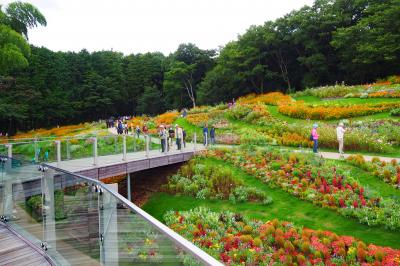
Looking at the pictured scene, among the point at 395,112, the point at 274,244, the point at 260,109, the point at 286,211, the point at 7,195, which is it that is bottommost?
the point at 274,244

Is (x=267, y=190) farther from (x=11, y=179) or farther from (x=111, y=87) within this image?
(x=111, y=87)

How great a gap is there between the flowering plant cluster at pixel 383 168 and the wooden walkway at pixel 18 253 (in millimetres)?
11824

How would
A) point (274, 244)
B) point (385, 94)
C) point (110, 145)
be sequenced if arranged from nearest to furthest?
point (274, 244) < point (110, 145) < point (385, 94)

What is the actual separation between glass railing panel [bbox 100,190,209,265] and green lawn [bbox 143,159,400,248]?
8774 millimetres

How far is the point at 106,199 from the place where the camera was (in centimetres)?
362

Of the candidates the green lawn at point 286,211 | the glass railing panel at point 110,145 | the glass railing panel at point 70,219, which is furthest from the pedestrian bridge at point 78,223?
the glass railing panel at point 110,145

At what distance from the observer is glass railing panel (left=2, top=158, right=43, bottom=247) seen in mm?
5453

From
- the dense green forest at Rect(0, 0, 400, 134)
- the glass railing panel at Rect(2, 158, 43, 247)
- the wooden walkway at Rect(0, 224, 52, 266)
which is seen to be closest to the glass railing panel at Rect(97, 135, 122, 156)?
the dense green forest at Rect(0, 0, 400, 134)

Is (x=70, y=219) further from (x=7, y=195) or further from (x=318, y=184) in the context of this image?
(x=318, y=184)

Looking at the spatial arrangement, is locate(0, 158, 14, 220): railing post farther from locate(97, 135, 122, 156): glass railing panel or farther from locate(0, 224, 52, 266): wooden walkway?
locate(97, 135, 122, 156): glass railing panel

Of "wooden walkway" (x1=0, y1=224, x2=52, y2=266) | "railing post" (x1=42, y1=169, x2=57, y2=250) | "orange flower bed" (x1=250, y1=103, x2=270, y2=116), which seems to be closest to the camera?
"wooden walkway" (x1=0, y1=224, x2=52, y2=266)

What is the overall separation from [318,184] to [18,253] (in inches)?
436

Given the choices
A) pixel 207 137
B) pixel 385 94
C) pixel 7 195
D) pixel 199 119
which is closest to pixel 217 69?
pixel 199 119

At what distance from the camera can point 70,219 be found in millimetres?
4535
